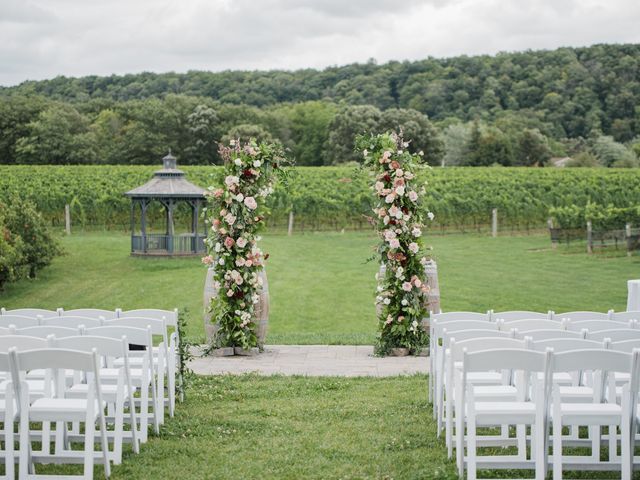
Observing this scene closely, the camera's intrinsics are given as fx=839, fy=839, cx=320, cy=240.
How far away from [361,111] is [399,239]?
4768 centimetres

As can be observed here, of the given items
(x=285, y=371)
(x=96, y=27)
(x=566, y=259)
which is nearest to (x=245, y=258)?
(x=285, y=371)

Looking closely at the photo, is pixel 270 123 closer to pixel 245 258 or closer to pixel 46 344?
pixel 245 258

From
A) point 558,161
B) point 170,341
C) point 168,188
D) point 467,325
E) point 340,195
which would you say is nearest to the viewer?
point 467,325

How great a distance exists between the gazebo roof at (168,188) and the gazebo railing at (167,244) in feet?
4.37

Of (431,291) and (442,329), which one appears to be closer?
(442,329)

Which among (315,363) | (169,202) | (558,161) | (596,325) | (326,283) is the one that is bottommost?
(326,283)

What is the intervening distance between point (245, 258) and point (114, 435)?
478cm

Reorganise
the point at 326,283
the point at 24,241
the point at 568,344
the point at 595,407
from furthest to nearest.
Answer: the point at 24,241 < the point at 326,283 < the point at 568,344 < the point at 595,407

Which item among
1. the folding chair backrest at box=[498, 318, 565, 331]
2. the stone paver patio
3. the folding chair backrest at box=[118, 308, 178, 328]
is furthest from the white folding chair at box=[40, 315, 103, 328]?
the folding chair backrest at box=[498, 318, 565, 331]

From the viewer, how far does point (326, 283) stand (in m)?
19.5

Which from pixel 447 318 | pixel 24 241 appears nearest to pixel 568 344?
pixel 447 318

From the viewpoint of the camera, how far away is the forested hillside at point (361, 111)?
5366cm

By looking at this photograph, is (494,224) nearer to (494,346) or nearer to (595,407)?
(494,346)

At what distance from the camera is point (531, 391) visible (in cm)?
570
